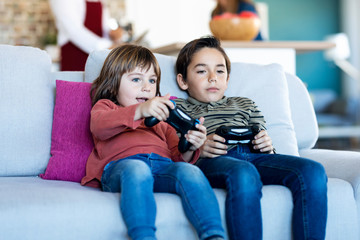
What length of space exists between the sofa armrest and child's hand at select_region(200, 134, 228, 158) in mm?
429

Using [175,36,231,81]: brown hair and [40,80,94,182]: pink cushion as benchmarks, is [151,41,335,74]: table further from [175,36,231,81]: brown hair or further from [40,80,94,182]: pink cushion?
[40,80,94,182]: pink cushion

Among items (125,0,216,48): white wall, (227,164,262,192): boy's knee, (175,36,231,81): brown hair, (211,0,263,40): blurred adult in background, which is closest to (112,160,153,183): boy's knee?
(227,164,262,192): boy's knee

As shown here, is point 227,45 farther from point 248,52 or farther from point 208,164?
point 208,164

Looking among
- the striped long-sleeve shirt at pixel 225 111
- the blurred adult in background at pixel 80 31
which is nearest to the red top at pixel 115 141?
the striped long-sleeve shirt at pixel 225 111

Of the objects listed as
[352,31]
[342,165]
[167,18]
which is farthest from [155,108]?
[352,31]

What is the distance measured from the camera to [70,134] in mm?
1703

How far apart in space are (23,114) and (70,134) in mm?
205

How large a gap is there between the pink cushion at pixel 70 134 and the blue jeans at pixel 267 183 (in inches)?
18.7

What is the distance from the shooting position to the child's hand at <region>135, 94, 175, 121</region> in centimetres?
135

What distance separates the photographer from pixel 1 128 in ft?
5.54

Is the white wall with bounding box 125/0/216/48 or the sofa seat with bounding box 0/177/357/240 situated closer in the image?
the sofa seat with bounding box 0/177/357/240

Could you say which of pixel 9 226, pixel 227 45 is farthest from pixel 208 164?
pixel 227 45

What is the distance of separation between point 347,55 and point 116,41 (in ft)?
16.5

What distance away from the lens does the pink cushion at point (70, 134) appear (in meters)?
1.67
